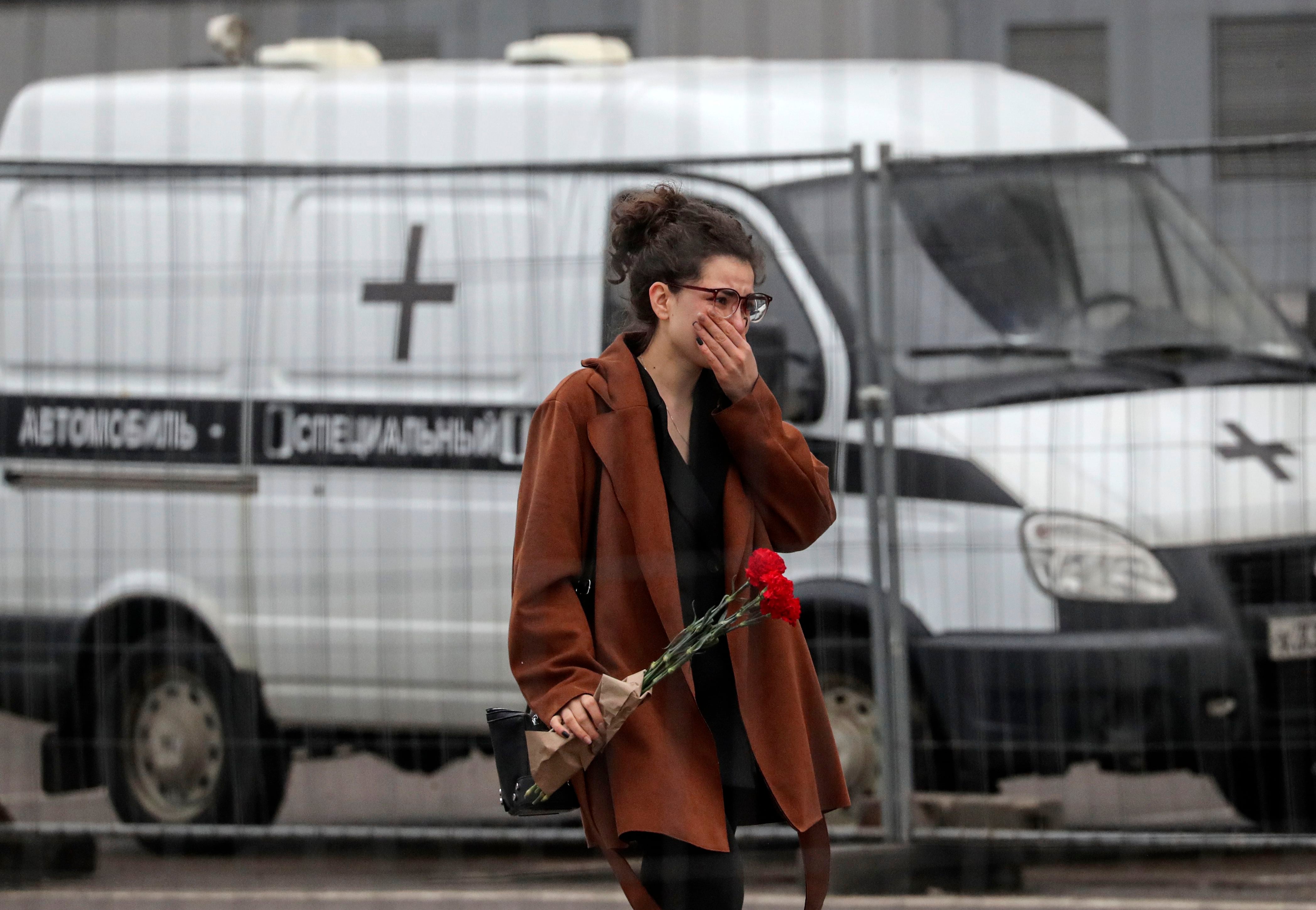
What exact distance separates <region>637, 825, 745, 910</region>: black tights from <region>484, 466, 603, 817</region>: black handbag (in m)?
0.15

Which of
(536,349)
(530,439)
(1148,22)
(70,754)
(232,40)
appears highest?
(232,40)

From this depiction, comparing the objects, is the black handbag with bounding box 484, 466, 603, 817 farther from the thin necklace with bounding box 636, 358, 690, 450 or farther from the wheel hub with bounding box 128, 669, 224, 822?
the wheel hub with bounding box 128, 669, 224, 822

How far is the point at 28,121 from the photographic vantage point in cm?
691

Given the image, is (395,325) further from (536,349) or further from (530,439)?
(530,439)

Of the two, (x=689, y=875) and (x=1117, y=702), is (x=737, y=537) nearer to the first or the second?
(x=689, y=875)

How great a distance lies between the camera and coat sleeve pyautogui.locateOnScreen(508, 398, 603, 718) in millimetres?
3006

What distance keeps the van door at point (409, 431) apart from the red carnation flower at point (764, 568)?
2.91 metres

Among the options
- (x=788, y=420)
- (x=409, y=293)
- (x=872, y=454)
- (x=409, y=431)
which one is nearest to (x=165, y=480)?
(x=409, y=431)

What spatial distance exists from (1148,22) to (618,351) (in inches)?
103

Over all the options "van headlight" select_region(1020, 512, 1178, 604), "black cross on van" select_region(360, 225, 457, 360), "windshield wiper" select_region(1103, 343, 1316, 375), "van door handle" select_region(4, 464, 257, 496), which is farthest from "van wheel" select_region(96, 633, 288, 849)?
"windshield wiper" select_region(1103, 343, 1316, 375)

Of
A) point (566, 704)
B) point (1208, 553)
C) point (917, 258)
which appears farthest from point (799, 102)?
point (566, 704)

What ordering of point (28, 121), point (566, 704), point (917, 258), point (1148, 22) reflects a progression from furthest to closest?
point (28, 121), point (917, 258), point (1148, 22), point (566, 704)

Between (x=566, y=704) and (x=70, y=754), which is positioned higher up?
(x=566, y=704)

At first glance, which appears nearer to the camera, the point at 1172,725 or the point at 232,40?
the point at 1172,725
